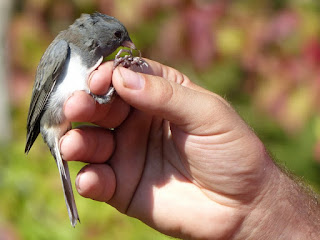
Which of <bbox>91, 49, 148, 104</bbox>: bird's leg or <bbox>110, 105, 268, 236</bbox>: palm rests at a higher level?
<bbox>91, 49, 148, 104</bbox>: bird's leg

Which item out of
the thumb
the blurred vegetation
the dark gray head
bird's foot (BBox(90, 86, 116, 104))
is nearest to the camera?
the thumb

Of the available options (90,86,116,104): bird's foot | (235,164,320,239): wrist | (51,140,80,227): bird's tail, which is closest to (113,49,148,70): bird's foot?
(90,86,116,104): bird's foot

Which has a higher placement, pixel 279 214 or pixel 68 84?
pixel 68 84

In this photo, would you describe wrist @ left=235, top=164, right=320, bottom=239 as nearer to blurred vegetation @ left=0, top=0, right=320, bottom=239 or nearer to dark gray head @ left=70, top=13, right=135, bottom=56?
dark gray head @ left=70, top=13, right=135, bottom=56

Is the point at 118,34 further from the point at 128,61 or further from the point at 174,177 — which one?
the point at 174,177

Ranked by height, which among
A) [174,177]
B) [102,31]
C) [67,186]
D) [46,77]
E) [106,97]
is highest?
[102,31]

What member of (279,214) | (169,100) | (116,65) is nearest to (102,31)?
(116,65)
